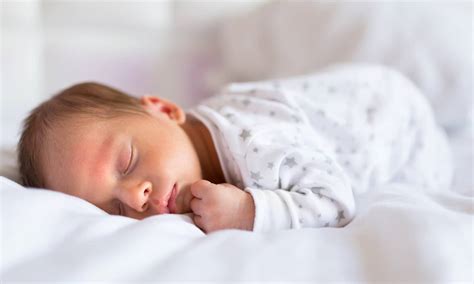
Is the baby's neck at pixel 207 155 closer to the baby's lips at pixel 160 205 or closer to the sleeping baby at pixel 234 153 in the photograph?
the sleeping baby at pixel 234 153

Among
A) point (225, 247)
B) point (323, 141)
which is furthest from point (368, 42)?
point (225, 247)

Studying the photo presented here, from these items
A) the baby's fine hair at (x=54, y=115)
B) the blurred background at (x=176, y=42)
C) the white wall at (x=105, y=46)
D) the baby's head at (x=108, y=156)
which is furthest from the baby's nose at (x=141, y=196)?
the white wall at (x=105, y=46)

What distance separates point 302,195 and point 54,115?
1.29 ft

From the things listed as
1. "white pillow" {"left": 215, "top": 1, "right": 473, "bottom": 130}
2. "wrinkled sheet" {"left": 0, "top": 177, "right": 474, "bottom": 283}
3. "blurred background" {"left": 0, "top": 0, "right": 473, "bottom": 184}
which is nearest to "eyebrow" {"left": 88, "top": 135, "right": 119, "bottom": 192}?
"wrinkled sheet" {"left": 0, "top": 177, "right": 474, "bottom": 283}

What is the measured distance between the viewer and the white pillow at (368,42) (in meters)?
1.25

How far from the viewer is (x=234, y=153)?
88 cm

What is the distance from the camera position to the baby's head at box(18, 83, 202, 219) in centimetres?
78

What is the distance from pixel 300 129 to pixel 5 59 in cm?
100

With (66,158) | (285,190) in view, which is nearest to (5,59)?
(66,158)

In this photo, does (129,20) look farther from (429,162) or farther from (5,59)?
(429,162)

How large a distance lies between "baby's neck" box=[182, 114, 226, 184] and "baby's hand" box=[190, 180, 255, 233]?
0.43 ft

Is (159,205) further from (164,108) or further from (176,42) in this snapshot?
(176,42)

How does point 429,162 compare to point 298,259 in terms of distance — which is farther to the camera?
point 429,162

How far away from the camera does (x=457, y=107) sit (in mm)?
1264
